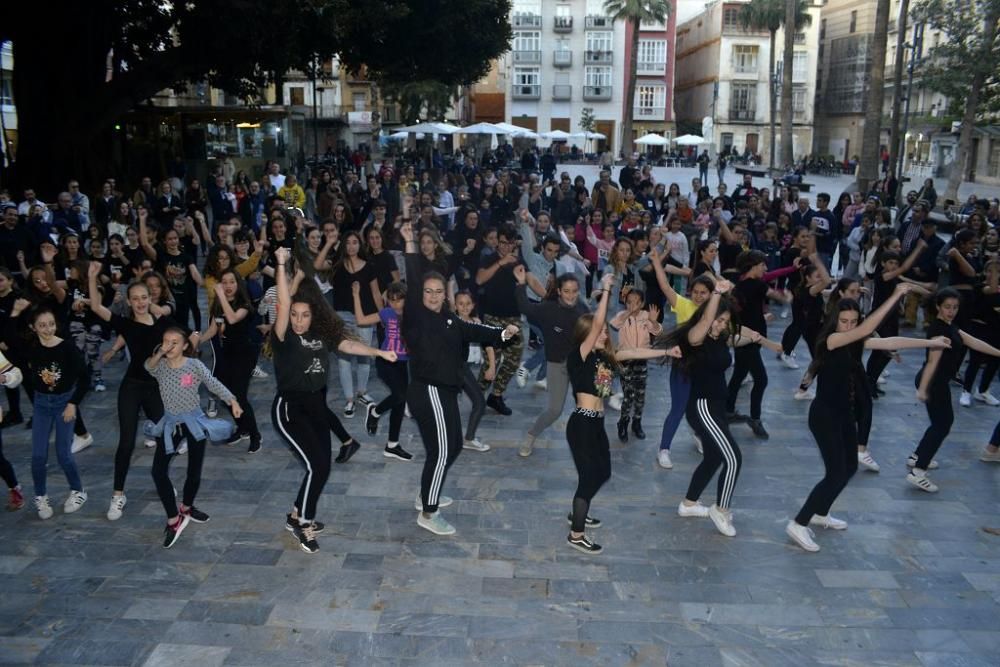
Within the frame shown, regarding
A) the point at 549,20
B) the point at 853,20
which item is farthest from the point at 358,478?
the point at 853,20

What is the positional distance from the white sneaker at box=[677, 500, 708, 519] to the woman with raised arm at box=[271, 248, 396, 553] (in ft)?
8.88

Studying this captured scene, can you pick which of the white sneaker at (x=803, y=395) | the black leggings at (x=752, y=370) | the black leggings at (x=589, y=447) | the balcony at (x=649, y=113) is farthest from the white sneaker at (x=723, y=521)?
the balcony at (x=649, y=113)

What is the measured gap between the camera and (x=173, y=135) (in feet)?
94.5

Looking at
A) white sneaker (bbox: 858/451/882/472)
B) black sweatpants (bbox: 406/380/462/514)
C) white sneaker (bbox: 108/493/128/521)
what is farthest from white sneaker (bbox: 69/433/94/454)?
white sneaker (bbox: 858/451/882/472)

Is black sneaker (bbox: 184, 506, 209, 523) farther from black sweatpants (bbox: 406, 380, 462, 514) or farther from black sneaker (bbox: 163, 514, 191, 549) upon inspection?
black sweatpants (bbox: 406, 380, 462, 514)

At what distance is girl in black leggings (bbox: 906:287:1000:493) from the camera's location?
263 inches

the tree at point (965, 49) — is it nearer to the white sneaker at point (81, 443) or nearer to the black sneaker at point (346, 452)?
the black sneaker at point (346, 452)

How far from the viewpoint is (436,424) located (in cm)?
575

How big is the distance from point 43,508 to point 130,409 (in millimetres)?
1048

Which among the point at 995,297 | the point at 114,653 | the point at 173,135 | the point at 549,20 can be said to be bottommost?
the point at 114,653

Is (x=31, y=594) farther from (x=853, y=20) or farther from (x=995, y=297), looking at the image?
(x=853, y=20)

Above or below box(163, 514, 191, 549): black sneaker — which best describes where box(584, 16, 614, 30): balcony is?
above

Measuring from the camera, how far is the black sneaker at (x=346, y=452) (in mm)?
7297

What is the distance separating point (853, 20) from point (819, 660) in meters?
68.3
